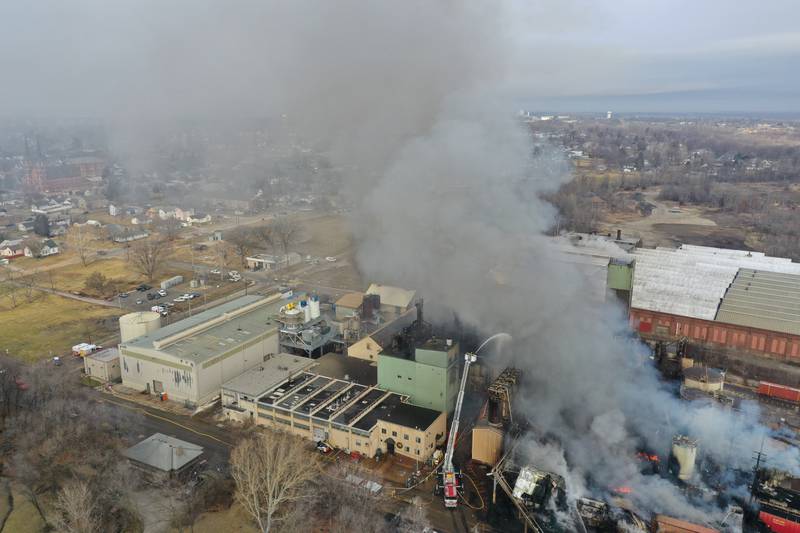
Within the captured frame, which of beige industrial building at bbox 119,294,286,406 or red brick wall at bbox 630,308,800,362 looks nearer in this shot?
beige industrial building at bbox 119,294,286,406

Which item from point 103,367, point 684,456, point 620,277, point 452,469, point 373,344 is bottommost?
point 452,469

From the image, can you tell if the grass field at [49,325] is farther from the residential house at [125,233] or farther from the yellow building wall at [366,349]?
the residential house at [125,233]

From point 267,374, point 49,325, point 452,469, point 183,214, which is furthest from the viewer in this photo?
point 183,214

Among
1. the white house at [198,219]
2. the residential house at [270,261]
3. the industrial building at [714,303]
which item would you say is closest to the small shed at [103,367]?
the residential house at [270,261]

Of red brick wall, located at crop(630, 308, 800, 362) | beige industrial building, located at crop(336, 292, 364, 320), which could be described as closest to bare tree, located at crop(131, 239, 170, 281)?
beige industrial building, located at crop(336, 292, 364, 320)

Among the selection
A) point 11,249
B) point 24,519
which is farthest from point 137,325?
point 11,249

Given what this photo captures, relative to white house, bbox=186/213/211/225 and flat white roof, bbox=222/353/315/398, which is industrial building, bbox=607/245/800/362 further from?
white house, bbox=186/213/211/225

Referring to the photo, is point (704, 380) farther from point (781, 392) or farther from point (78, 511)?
point (78, 511)
